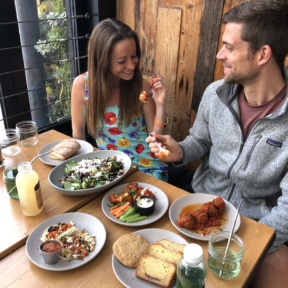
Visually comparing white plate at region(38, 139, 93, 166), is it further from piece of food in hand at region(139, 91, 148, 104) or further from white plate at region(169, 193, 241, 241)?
white plate at region(169, 193, 241, 241)

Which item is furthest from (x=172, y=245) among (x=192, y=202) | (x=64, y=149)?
(x=64, y=149)

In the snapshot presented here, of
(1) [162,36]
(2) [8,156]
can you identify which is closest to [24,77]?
(2) [8,156]

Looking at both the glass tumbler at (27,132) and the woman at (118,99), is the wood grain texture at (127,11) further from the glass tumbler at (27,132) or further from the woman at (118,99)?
the glass tumbler at (27,132)

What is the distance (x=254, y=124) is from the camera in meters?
1.46

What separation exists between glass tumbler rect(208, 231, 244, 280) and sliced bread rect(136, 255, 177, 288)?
13 cm

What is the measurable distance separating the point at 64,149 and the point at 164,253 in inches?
32.3

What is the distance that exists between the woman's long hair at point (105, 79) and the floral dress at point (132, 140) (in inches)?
1.7

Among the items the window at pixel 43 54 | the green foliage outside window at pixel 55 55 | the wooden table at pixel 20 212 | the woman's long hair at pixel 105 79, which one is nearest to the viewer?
the wooden table at pixel 20 212

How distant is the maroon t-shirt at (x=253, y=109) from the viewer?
149 centimetres

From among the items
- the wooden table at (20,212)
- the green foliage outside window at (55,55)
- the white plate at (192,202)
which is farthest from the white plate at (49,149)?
the green foliage outside window at (55,55)

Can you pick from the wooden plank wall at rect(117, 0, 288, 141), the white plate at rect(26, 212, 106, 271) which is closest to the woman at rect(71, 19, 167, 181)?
Answer: the wooden plank wall at rect(117, 0, 288, 141)

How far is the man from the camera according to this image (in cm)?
140

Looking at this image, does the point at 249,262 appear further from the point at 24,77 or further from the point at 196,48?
the point at 24,77

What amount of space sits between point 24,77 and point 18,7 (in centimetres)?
50
